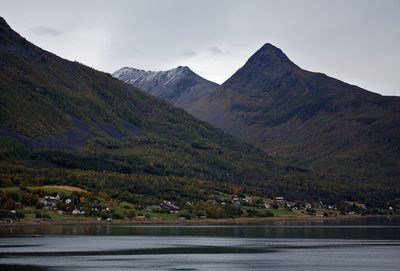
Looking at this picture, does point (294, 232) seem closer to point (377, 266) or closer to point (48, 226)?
point (48, 226)

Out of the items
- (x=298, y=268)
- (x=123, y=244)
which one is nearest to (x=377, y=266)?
(x=298, y=268)

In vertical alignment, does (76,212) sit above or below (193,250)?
above

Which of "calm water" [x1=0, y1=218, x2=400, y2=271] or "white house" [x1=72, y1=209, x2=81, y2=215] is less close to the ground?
"white house" [x1=72, y1=209, x2=81, y2=215]

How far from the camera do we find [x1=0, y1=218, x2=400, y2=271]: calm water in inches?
3804

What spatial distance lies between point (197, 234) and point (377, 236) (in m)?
36.6

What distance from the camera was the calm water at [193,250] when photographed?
96625mm

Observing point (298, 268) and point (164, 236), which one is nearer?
point (298, 268)

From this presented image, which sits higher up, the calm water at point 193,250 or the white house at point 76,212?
the white house at point 76,212

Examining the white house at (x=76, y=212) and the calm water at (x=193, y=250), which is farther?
the white house at (x=76, y=212)

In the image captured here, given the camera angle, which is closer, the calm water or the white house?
the calm water

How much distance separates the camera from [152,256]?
360ft

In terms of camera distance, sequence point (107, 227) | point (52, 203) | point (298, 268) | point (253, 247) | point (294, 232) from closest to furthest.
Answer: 1. point (298, 268)
2. point (253, 247)
3. point (294, 232)
4. point (107, 227)
5. point (52, 203)

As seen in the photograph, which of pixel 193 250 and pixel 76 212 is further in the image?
pixel 76 212

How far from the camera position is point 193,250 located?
119562mm
